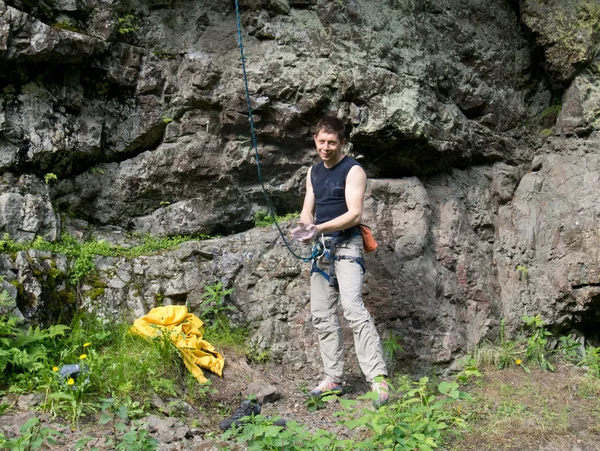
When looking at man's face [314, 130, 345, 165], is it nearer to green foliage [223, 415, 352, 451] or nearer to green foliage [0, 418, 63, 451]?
green foliage [223, 415, 352, 451]

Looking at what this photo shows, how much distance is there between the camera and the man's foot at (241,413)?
4.18 m

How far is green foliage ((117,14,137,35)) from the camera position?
6.19 meters

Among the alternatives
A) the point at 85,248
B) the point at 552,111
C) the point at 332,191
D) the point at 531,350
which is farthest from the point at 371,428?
the point at 552,111

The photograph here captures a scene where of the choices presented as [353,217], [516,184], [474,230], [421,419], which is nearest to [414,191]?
[474,230]

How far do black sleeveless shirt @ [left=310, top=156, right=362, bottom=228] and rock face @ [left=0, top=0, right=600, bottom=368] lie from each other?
3.86 feet

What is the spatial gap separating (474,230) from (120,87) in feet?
13.6

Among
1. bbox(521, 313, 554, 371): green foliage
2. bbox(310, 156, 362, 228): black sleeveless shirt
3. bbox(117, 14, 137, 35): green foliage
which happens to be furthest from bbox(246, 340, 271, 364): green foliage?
bbox(117, 14, 137, 35): green foliage

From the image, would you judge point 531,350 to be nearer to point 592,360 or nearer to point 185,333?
point 592,360

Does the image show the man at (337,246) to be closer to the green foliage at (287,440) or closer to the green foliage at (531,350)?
the green foliage at (287,440)

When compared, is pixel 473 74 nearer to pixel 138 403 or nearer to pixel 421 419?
pixel 421 419

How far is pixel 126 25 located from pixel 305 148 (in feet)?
7.69

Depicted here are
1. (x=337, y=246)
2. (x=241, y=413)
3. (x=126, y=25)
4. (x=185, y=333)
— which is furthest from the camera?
(x=126, y=25)

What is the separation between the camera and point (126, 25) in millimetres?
6285

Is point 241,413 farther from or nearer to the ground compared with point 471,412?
farther from the ground
